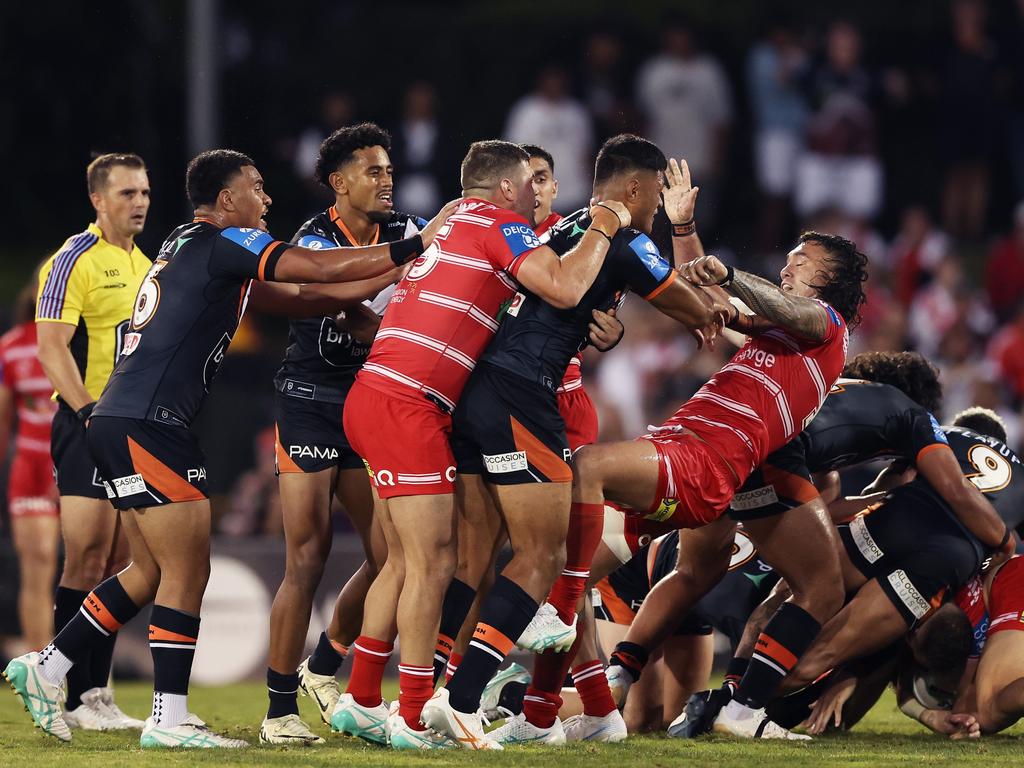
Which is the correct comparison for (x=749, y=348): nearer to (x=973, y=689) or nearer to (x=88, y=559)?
(x=973, y=689)

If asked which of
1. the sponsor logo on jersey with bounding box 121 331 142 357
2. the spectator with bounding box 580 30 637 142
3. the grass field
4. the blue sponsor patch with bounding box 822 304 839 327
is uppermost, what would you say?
the spectator with bounding box 580 30 637 142

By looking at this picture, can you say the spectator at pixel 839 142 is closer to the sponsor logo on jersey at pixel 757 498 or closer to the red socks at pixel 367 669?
the sponsor logo on jersey at pixel 757 498

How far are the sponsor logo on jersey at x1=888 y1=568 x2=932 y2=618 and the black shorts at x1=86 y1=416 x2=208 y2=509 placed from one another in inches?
132

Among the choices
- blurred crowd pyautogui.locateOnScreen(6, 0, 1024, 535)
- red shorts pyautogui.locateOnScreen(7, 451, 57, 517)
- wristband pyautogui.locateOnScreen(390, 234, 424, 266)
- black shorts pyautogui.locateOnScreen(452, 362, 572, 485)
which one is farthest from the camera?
blurred crowd pyautogui.locateOnScreen(6, 0, 1024, 535)

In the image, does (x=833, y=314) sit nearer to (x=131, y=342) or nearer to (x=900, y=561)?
(x=900, y=561)

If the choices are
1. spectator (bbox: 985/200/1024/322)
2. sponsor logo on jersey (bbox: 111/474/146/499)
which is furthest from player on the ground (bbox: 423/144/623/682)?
spectator (bbox: 985/200/1024/322)

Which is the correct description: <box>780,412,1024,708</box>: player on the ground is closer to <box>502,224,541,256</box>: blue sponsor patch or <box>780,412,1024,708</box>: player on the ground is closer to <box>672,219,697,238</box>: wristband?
<box>672,219,697,238</box>: wristband

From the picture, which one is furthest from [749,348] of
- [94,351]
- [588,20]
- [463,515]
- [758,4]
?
[758,4]

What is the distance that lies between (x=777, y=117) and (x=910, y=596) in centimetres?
918

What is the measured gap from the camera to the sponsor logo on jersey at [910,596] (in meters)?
7.39

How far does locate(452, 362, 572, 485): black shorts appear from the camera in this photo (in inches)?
254

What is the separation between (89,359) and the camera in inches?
316

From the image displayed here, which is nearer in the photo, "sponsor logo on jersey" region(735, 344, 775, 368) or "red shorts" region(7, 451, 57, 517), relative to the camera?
"sponsor logo on jersey" region(735, 344, 775, 368)

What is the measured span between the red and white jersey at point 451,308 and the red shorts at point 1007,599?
3.02 m
